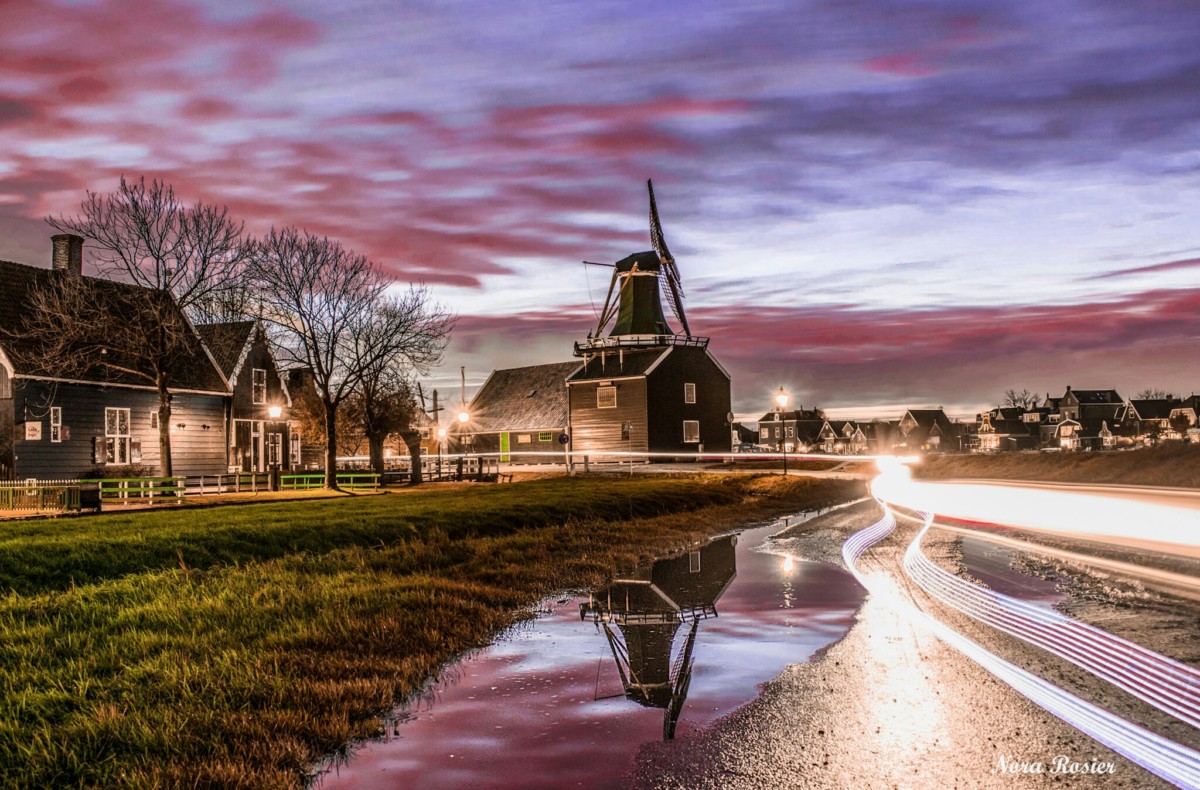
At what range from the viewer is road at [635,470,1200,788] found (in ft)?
17.1

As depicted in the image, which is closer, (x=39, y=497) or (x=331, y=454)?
(x=39, y=497)

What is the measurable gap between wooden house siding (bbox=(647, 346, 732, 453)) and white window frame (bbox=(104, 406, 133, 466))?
3075 centimetres

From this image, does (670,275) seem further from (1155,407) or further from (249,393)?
(1155,407)

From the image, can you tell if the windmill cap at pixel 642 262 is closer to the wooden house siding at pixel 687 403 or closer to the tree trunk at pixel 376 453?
the wooden house siding at pixel 687 403

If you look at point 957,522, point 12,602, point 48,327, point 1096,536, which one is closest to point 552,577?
point 12,602

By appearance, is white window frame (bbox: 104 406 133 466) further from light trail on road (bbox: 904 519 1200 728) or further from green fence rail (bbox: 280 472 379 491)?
light trail on road (bbox: 904 519 1200 728)

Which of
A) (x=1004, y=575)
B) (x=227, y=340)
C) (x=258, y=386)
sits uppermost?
(x=227, y=340)

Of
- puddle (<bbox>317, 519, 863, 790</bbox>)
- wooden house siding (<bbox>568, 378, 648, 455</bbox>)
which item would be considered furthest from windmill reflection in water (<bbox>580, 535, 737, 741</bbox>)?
wooden house siding (<bbox>568, 378, 648, 455</bbox>)

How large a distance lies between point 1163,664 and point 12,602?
11726mm

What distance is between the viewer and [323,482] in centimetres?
4138

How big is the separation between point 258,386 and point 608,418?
23180 millimetres

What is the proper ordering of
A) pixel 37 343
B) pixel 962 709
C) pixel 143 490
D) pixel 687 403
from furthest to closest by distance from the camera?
pixel 687 403 < pixel 37 343 < pixel 143 490 < pixel 962 709

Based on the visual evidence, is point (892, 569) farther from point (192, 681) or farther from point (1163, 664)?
point (192, 681)

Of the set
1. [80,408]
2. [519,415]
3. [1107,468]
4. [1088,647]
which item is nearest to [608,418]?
[519,415]
